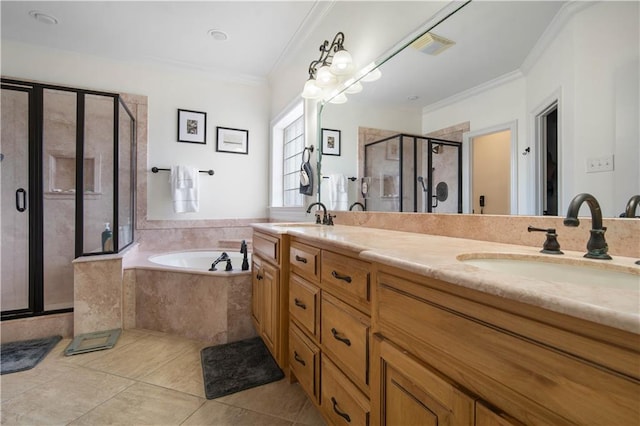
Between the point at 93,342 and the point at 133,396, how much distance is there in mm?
854

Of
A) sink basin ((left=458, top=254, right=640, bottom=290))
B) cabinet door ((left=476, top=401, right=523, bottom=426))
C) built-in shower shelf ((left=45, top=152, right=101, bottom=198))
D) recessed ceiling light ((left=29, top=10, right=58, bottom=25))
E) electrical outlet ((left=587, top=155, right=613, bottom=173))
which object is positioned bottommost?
cabinet door ((left=476, top=401, right=523, bottom=426))

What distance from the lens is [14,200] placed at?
98.0 inches

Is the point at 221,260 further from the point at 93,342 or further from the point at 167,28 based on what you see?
the point at 167,28

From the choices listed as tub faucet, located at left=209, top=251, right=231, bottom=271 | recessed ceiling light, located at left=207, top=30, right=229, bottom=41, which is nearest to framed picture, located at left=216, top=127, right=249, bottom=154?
recessed ceiling light, located at left=207, top=30, right=229, bottom=41

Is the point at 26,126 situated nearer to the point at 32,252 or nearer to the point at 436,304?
the point at 32,252

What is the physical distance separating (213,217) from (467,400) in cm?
329

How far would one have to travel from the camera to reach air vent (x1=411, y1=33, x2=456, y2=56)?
1336 millimetres

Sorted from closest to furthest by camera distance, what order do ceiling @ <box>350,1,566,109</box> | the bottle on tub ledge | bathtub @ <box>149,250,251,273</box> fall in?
ceiling @ <box>350,1,566,109</box>, the bottle on tub ledge, bathtub @ <box>149,250,251,273</box>

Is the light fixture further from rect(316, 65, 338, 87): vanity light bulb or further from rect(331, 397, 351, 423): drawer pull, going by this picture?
rect(331, 397, 351, 423): drawer pull

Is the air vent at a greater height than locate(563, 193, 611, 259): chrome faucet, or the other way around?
the air vent

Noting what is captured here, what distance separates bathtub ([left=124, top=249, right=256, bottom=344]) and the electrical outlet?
196cm

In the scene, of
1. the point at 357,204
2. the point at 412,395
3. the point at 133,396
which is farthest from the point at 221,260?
the point at 412,395

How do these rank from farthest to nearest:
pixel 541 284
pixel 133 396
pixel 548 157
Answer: pixel 133 396 → pixel 548 157 → pixel 541 284

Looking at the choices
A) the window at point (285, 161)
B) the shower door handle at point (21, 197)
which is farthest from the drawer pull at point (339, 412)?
the shower door handle at point (21, 197)
